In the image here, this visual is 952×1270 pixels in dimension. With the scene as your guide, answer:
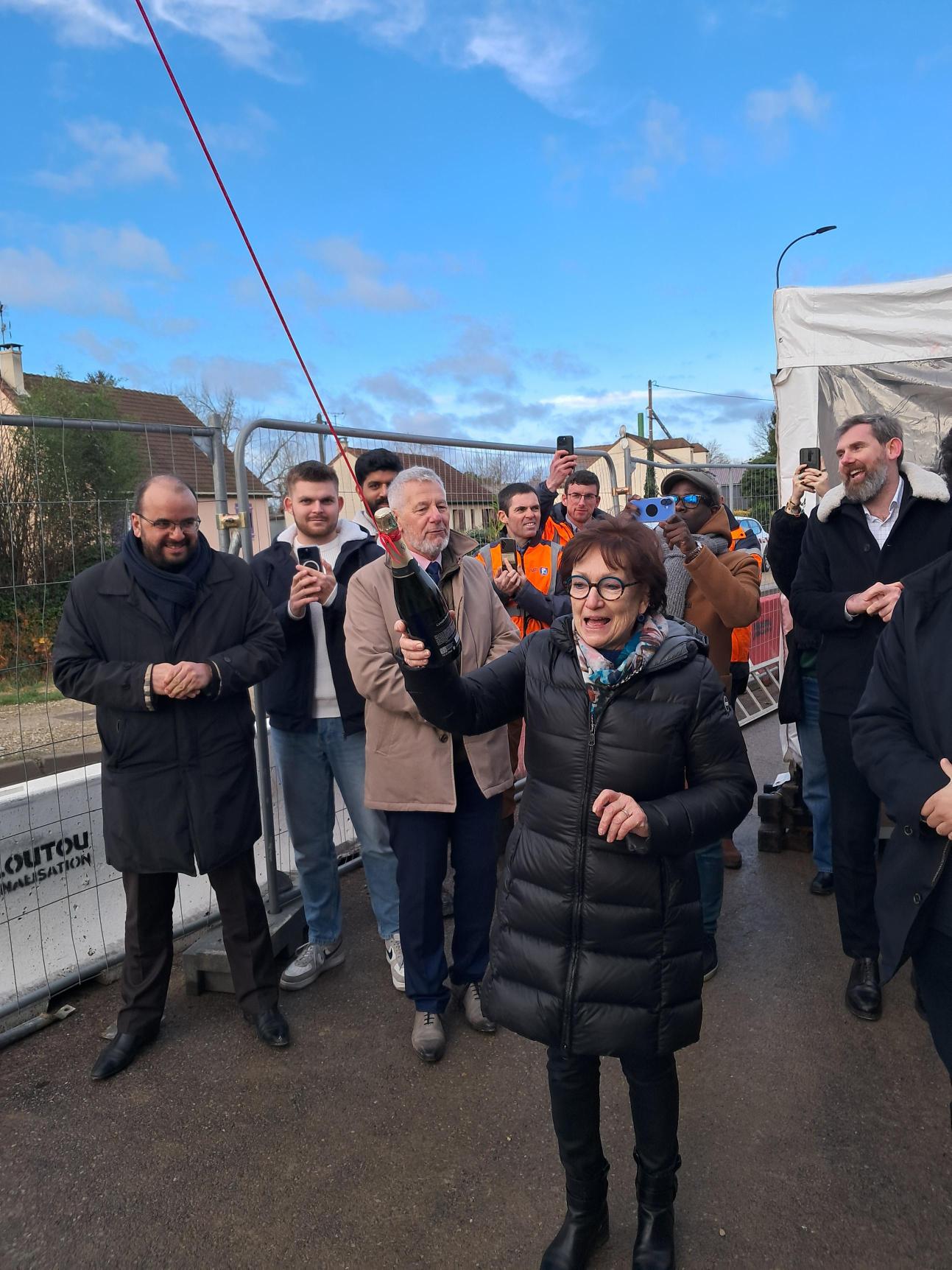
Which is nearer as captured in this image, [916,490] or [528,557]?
[916,490]

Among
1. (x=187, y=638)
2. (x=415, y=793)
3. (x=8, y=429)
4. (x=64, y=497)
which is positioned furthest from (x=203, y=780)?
(x=8, y=429)

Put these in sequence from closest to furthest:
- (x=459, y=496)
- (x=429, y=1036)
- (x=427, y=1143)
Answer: (x=427, y=1143) → (x=429, y=1036) → (x=459, y=496)

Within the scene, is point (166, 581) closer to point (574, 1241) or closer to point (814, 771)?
point (574, 1241)

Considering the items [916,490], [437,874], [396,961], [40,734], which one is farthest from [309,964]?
[916,490]

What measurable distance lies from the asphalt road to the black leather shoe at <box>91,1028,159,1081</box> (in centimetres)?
4

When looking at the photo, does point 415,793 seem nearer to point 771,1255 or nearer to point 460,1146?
point 460,1146

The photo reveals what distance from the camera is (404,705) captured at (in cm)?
322

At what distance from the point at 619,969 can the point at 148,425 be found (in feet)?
9.63

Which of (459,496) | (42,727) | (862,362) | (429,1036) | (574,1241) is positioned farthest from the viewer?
(459,496)

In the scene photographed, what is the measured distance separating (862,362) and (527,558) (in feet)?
6.78

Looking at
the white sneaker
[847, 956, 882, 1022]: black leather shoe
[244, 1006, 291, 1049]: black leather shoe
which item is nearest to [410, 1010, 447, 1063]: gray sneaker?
the white sneaker

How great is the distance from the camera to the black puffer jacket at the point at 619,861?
2119 mm

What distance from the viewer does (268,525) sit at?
4352 millimetres

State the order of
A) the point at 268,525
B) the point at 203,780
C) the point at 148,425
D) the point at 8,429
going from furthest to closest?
the point at 268,525, the point at 148,425, the point at 8,429, the point at 203,780
